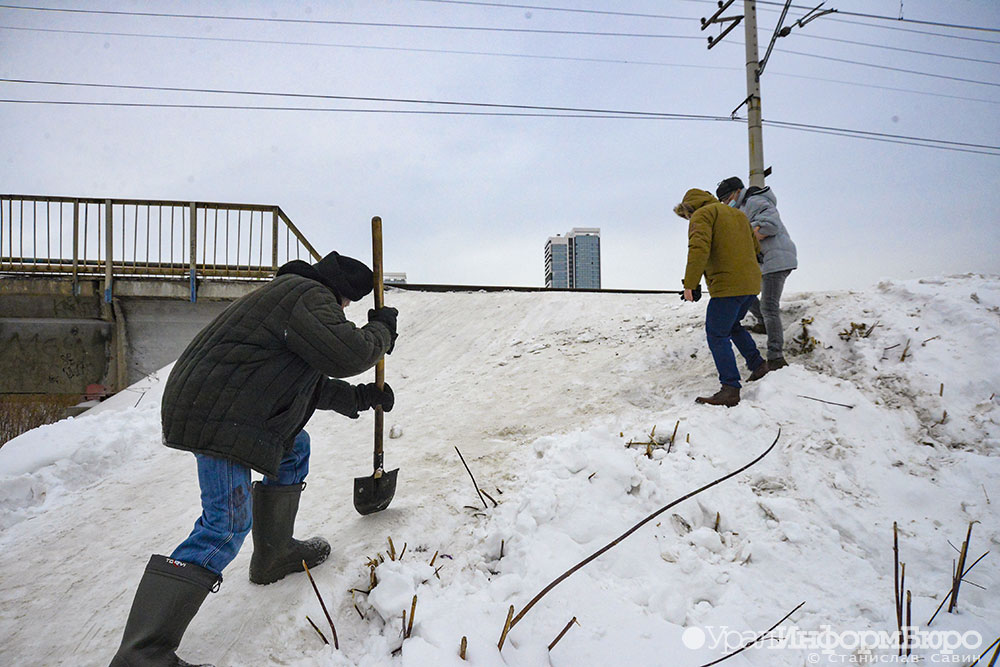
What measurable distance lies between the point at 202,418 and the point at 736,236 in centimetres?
377

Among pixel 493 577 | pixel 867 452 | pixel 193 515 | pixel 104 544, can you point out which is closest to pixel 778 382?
pixel 867 452

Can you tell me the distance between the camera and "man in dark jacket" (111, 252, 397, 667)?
1890 mm

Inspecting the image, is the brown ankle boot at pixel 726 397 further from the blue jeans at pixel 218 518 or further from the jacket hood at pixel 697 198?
the blue jeans at pixel 218 518

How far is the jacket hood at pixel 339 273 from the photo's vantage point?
2473mm

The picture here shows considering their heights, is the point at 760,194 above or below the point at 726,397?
above

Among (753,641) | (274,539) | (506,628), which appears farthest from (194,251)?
(753,641)

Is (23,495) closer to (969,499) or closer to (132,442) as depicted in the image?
(132,442)

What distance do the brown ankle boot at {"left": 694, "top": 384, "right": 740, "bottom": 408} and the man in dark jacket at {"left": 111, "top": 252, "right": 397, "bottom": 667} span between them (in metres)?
2.61

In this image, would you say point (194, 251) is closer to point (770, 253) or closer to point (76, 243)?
point (76, 243)

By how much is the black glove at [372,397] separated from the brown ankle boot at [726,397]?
7.71 ft

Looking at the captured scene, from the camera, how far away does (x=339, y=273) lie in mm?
2498

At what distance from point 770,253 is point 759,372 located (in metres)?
1.08

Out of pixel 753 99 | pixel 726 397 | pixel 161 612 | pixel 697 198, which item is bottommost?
pixel 161 612

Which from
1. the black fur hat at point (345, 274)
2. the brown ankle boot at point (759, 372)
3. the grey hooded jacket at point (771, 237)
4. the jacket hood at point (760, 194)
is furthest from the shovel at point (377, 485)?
the jacket hood at point (760, 194)
